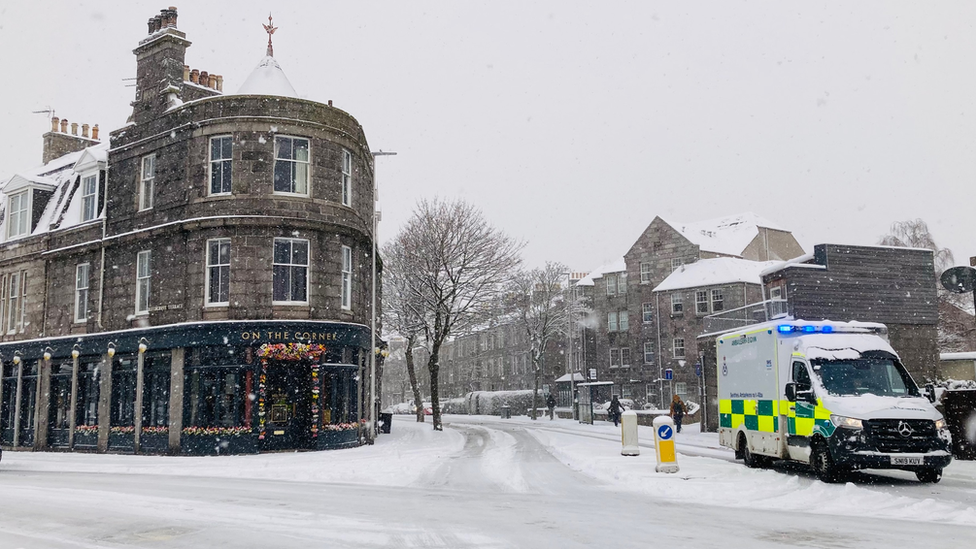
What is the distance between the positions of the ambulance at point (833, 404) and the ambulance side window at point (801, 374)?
19 millimetres

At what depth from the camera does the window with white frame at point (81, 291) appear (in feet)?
92.3

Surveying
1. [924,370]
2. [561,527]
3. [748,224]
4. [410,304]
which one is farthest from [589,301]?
[561,527]

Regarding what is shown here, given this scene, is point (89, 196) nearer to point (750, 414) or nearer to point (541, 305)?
point (750, 414)

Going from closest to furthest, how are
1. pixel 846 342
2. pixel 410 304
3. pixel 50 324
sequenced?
pixel 846 342, pixel 50 324, pixel 410 304

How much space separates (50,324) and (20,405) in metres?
3.37

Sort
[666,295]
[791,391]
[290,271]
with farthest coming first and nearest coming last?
[666,295] < [290,271] < [791,391]

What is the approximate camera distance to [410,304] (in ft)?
120

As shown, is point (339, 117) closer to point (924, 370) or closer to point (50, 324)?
point (50, 324)

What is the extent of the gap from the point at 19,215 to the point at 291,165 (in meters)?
15.2

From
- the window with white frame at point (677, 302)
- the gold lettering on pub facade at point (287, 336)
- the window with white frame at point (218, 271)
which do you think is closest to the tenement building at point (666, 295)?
the window with white frame at point (677, 302)

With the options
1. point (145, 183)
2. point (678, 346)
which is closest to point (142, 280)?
point (145, 183)

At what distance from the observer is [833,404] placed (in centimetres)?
1368

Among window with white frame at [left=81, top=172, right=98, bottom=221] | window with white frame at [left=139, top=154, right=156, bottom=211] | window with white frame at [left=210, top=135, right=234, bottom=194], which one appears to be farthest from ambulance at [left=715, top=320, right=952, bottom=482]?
window with white frame at [left=81, top=172, right=98, bottom=221]

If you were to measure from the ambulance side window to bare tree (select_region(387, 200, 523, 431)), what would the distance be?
68.1ft
